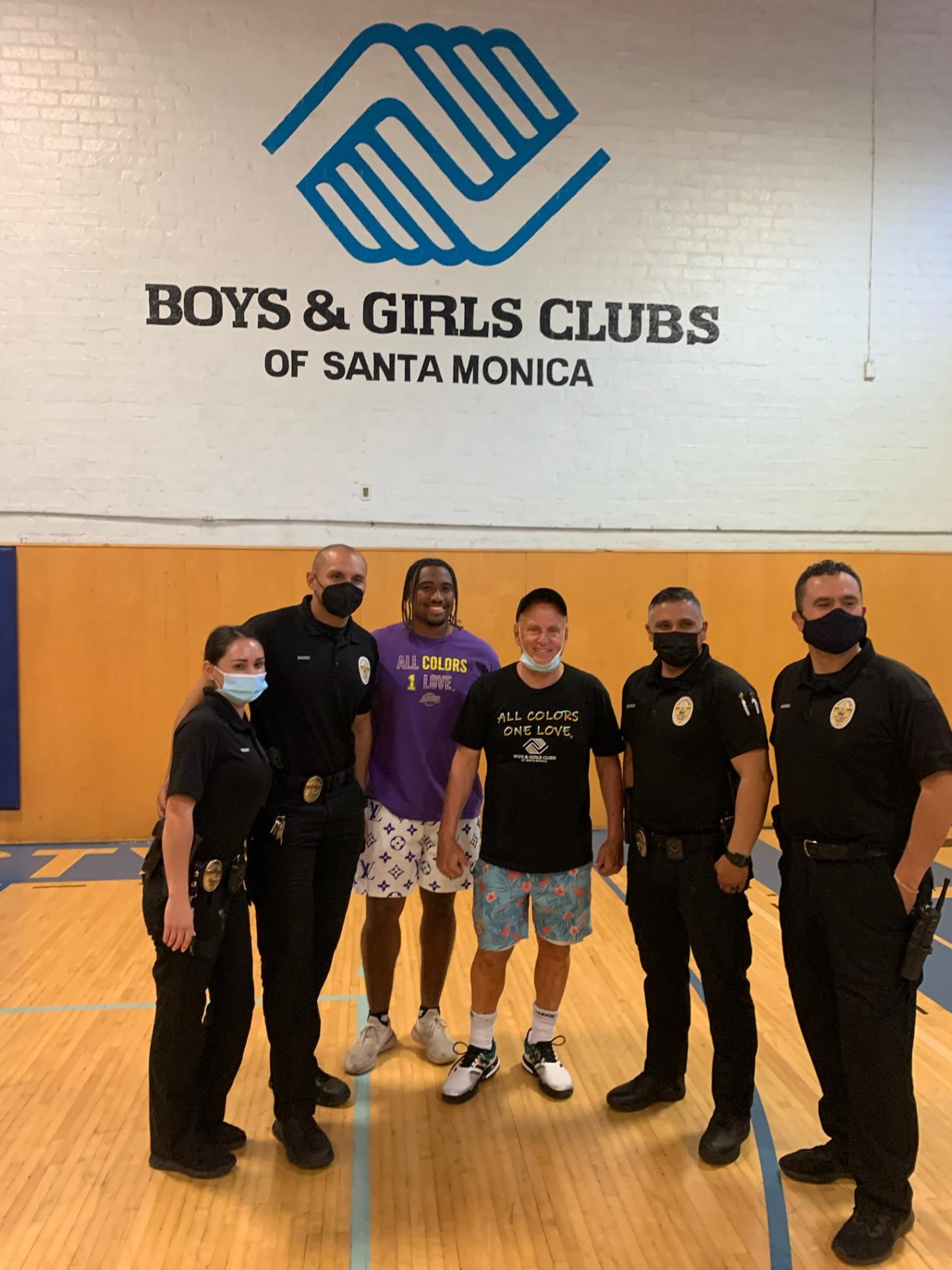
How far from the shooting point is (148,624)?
19.6ft

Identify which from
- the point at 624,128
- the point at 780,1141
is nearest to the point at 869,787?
the point at 780,1141

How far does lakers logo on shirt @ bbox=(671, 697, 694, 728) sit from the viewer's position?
105 inches

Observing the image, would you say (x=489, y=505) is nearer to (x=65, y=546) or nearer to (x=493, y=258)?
(x=493, y=258)

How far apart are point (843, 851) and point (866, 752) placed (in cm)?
29

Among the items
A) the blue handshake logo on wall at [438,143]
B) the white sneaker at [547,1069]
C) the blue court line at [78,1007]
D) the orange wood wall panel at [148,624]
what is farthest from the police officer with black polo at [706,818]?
the blue handshake logo on wall at [438,143]

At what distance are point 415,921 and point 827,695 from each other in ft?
10.5

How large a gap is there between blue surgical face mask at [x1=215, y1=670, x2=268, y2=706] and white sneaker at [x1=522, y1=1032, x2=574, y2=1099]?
5.79 ft

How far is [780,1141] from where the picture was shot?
2.75 meters

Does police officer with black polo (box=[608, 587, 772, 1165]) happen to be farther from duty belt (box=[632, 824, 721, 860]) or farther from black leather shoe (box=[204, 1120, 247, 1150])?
black leather shoe (box=[204, 1120, 247, 1150])

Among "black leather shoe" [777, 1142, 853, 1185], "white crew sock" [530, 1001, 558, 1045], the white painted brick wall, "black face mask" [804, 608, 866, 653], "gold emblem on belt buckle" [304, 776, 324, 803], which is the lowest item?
"black leather shoe" [777, 1142, 853, 1185]

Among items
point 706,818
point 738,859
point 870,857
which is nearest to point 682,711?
point 706,818

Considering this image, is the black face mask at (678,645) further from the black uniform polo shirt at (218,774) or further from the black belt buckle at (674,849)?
the black uniform polo shirt at (218,774)

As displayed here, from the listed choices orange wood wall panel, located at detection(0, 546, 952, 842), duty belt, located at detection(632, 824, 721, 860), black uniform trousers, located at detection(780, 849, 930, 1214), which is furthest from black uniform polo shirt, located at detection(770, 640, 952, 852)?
orange wood wall panel, located at detection(0, 546, 952, 842)

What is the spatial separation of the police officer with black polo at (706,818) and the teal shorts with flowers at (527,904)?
0.25 meters
